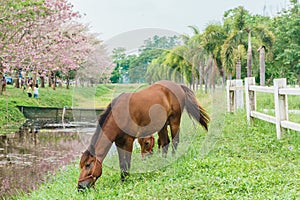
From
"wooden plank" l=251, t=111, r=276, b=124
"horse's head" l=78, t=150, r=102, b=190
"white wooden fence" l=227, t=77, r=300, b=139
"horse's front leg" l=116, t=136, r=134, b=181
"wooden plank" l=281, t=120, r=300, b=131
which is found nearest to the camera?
"horse's head" l=78, t=150, r=102, b=190

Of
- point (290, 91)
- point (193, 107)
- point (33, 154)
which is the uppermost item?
point (290, 91)

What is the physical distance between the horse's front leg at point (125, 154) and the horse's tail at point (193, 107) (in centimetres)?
165

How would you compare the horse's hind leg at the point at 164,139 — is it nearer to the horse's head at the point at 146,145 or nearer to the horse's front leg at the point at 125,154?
the horse's head at the point at 146,145

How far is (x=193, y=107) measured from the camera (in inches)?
282

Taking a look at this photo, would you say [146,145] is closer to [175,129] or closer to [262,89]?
[175,129]

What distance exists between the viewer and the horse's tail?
23.3ft

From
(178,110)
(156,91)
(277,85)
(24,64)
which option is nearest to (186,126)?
(178,110)

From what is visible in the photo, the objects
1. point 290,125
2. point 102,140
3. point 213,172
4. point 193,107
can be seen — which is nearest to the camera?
point 213,172

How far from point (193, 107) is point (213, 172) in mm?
2226

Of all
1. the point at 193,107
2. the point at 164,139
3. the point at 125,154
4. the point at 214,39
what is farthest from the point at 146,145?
the point at 214,39

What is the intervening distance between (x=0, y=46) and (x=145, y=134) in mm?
11480

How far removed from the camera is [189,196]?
4383 millimetres

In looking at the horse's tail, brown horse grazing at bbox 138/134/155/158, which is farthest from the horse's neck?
the horse's tail

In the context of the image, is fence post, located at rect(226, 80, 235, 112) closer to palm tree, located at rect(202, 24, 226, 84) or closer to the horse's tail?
the horse's tail
